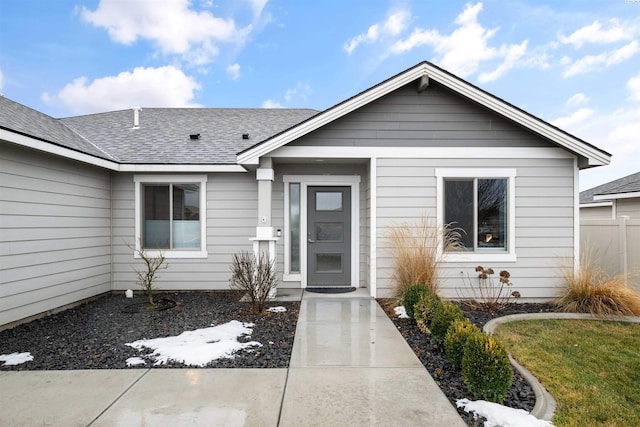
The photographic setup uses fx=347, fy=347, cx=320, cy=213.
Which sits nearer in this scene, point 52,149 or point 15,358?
point 15,358

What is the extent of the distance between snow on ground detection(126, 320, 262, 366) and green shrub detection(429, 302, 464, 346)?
2086mm

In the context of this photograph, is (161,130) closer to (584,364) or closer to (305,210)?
(305,210)

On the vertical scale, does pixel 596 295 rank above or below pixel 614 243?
below

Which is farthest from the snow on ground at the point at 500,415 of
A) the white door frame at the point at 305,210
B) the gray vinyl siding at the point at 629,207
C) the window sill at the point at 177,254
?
the gray vinyl siding at the point at 629,207

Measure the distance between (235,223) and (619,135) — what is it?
54.9ft

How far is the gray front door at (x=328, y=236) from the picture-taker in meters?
7.55

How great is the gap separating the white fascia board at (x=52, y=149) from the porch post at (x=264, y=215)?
2.96 m

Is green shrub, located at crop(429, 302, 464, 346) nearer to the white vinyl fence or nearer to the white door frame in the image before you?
the white door frame

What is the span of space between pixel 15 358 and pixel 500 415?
16.1ft

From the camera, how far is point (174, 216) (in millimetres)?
7473

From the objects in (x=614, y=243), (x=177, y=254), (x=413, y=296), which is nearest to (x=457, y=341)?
(x=413, y=296)

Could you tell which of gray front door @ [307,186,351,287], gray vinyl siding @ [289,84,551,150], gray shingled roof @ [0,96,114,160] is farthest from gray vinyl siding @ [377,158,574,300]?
gray shingled roof @ [0,96,114,160]

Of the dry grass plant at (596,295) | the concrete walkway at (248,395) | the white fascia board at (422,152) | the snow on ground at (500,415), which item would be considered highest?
the white fascia board at (422,152)

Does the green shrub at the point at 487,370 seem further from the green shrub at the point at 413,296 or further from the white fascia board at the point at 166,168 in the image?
the white fascia board at the point at 166,168
